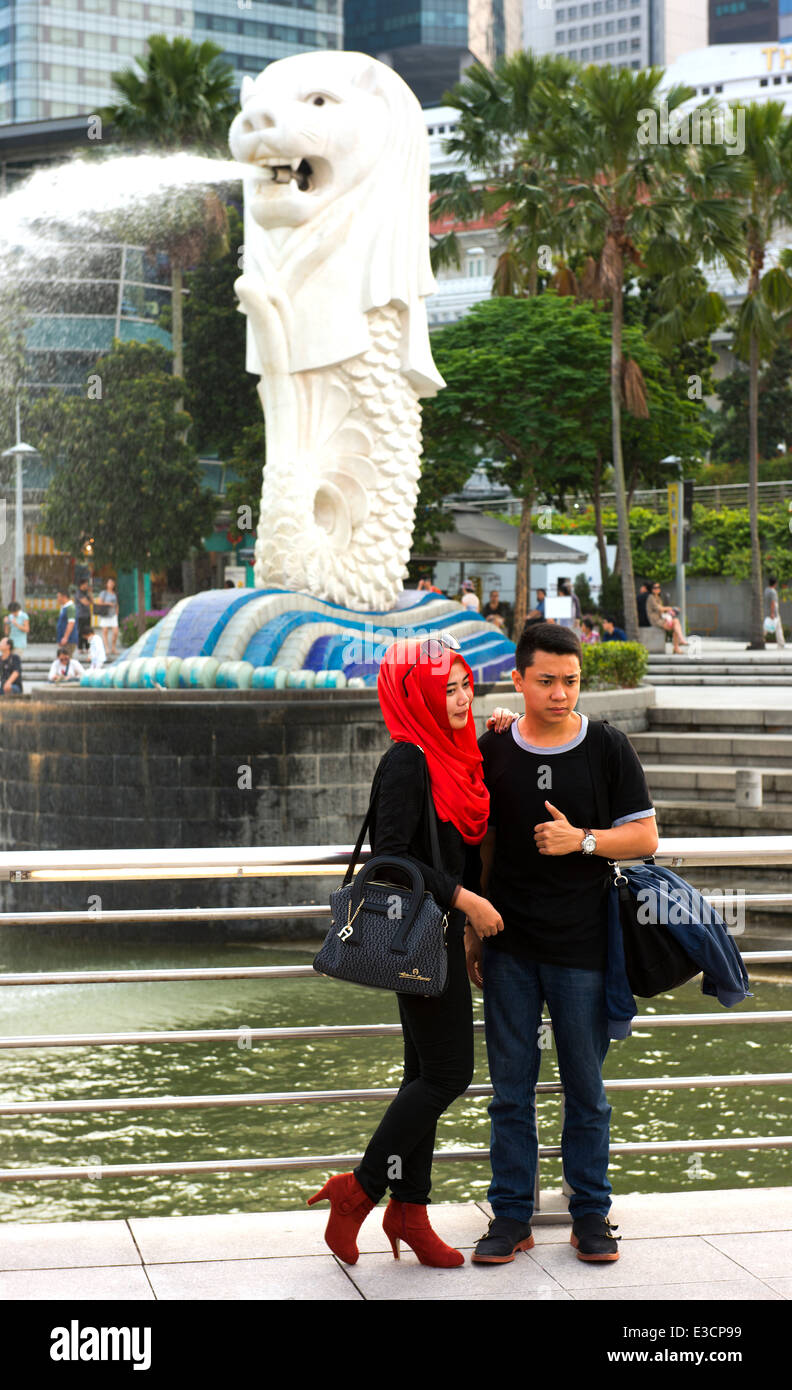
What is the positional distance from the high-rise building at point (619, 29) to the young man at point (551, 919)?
131 meters

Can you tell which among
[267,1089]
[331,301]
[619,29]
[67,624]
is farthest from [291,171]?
[619,29]

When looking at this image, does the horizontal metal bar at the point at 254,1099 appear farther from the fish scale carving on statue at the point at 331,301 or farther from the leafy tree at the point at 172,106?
the leafy tree at the point at 172,106

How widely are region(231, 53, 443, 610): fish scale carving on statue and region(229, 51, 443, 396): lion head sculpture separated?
13 millimetres

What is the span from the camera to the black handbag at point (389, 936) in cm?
343

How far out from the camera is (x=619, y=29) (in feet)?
428

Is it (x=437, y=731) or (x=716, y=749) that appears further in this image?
(x=716, y=749)

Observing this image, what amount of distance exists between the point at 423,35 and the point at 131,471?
302 ft

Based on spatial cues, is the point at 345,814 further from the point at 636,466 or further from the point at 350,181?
the point at 636,466

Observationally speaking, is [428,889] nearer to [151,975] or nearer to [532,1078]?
[532,1078]

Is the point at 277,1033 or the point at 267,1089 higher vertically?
the point at 277,1033

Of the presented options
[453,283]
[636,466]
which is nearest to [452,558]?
[636,466]

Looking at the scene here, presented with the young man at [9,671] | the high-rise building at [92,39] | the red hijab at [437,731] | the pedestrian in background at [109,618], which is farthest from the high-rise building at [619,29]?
the red hijab at [437,731]

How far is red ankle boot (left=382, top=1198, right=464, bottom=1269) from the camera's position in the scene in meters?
3.72
